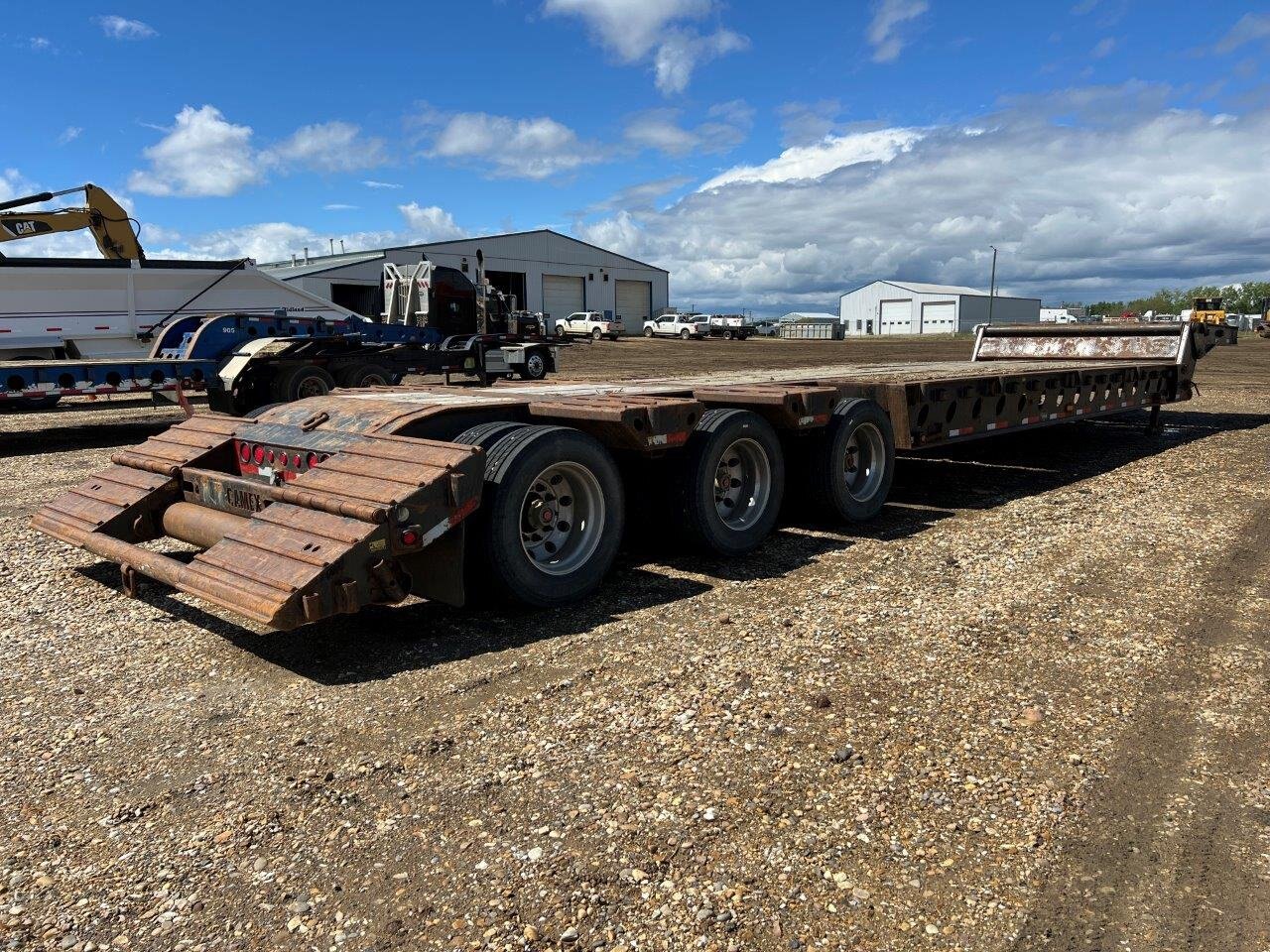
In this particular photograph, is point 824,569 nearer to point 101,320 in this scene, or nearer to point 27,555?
point 27,555

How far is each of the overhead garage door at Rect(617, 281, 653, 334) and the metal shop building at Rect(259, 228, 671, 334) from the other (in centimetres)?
7

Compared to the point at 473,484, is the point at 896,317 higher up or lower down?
higher up

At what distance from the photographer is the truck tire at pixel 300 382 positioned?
13.9 m

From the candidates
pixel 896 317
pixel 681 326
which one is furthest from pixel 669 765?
pixel 896 317

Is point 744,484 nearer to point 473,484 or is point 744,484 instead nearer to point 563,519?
point 563,519

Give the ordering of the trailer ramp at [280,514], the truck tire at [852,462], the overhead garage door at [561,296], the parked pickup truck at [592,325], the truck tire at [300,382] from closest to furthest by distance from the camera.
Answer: the trailer ramp at [280,514] → the truck tire at [852,462] → the truck tire at [300,382] → the parked pickup truck at [592,325] → the overhead garage door at [561,296]

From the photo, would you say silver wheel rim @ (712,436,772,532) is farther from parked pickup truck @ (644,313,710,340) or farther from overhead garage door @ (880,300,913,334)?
overhead garage door @ (880,300,913,334)

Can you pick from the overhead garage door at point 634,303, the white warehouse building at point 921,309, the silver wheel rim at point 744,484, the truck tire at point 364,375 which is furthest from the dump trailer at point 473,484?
the white warehouse building at point 921,309

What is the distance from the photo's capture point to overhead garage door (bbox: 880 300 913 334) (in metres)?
99.8

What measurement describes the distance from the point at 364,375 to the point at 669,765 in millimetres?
12625

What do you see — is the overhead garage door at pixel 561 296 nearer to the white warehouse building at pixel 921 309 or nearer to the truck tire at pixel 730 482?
the white warehouse building at pixel 921 309

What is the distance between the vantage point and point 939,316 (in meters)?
97.0

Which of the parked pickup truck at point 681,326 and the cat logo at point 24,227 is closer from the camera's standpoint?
the cat logo at point 24,227

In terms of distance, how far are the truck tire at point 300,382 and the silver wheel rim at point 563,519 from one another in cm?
949
